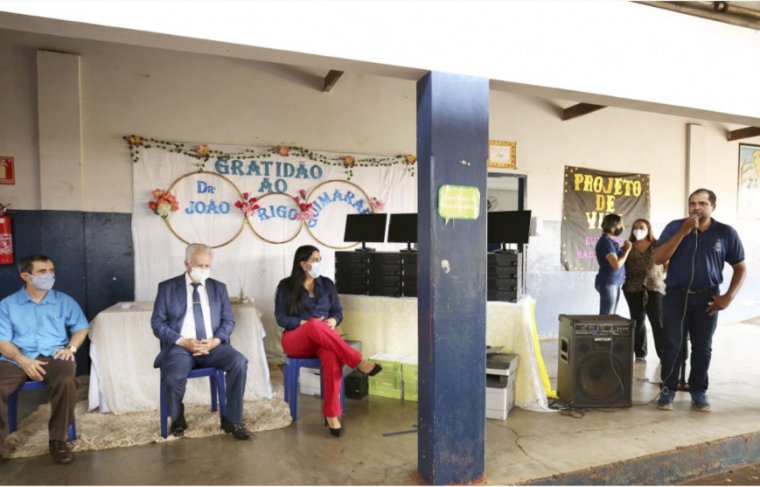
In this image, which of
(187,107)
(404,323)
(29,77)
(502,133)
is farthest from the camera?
(502,133)

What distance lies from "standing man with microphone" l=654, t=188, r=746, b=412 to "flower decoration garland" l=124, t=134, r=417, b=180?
3.08m

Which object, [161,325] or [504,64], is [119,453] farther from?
[504,64]

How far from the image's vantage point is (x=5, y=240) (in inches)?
179

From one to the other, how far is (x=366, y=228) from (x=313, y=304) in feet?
3.37

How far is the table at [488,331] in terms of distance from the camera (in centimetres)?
386

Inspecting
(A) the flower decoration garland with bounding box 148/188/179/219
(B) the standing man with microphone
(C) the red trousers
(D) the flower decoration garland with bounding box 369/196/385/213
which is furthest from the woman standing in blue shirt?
(A) the flower decoration garland with bounding box 148/188/179/219

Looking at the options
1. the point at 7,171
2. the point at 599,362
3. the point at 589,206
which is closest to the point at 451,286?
the point at 599,362

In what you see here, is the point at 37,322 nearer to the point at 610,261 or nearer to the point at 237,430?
the point at 237,430

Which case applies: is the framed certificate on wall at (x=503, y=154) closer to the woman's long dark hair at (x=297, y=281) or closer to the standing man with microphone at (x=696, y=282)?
the standing man with microphone at (x=696, y=282)

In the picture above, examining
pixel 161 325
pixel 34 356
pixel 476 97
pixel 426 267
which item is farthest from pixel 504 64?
pixel 34 356

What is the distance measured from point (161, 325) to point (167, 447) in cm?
77

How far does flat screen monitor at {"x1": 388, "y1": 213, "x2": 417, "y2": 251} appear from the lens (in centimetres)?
428

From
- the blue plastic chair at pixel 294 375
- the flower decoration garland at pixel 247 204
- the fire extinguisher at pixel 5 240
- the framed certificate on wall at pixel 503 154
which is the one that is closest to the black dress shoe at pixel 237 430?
the blue plastic chair at pixel 294 375

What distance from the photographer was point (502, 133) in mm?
6504
